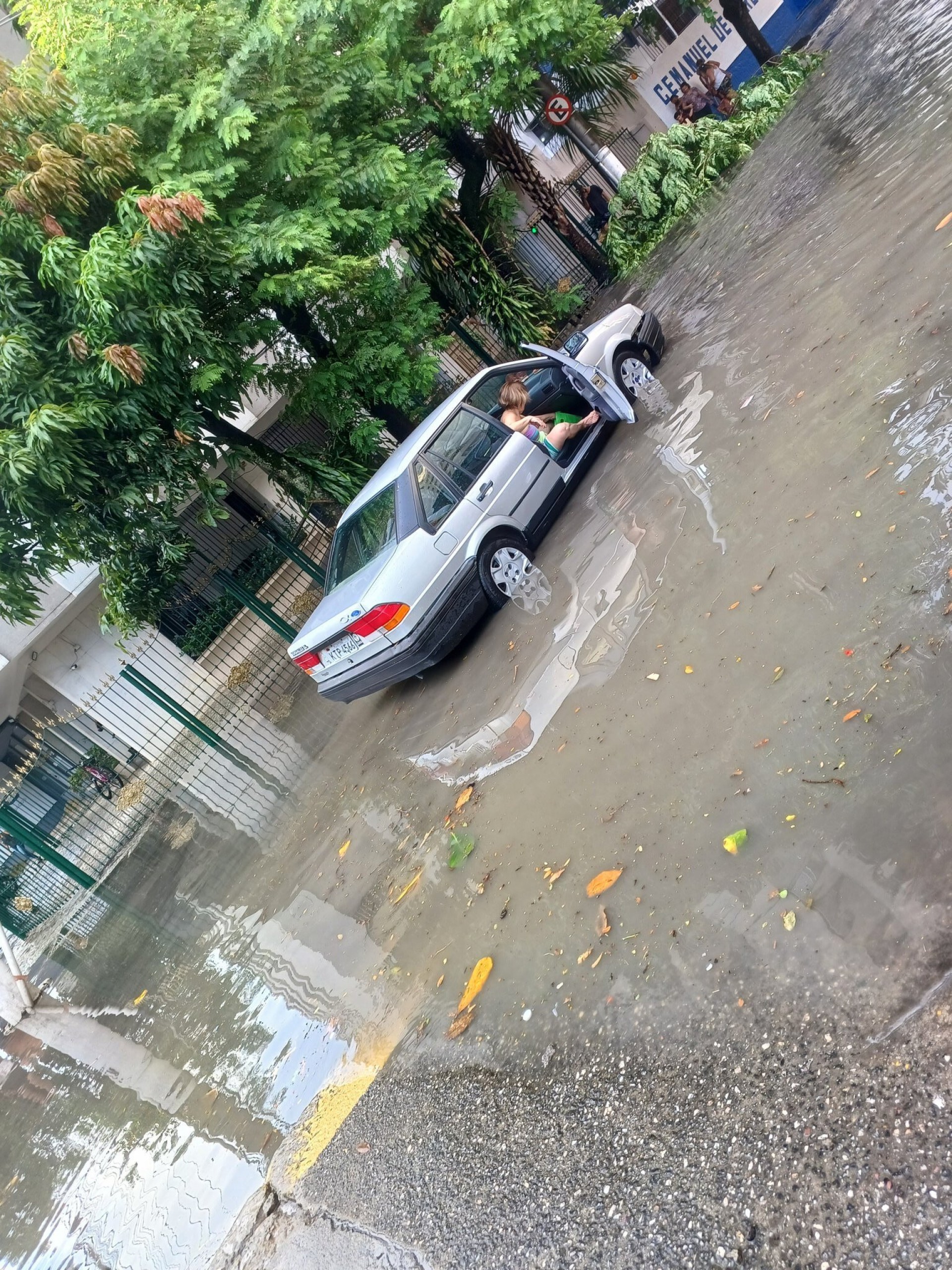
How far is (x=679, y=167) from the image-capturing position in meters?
15.1

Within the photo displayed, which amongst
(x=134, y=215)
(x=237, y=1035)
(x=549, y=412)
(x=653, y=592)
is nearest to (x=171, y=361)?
(x=134, y=215)

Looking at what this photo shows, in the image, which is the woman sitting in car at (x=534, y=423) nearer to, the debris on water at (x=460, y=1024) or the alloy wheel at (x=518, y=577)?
the alloy wheel at (x=518, y=577)

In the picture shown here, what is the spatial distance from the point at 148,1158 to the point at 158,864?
4740 millimetres

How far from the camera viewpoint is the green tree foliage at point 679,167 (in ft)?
49.7

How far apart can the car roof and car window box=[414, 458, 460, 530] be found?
0.17m

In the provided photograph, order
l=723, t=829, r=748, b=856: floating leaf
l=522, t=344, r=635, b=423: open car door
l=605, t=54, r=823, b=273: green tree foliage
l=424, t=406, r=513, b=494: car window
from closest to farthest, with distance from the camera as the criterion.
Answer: l=723, t=829, r=748, b=856: floating leaf, l=424, t=406, r=513, b=494: car window, l=522, t=344, r=635, b=423: open car door, l=605, t=54, r=823, b=273: green tree foliage

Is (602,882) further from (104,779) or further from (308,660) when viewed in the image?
(104,779)

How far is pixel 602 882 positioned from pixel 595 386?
4.82 metres

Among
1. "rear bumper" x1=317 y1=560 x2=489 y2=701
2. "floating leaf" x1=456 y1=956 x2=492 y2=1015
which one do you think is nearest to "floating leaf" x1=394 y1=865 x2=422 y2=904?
"floating leaf" x1=456 y1=956 x2=492 y2=1015

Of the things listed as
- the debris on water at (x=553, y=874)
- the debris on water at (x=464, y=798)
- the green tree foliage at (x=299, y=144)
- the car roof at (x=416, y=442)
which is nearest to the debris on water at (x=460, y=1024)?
the debris on water at (x=553, y=874)

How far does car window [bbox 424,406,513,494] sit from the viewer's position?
7461 millimetres

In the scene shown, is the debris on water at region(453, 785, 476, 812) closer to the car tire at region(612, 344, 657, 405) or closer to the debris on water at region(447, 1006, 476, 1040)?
the debris on water at region(447, 1006, 476, 1040)

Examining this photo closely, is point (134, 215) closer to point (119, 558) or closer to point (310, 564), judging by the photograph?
point (119, 558)

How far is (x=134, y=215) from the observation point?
810 centimetres
